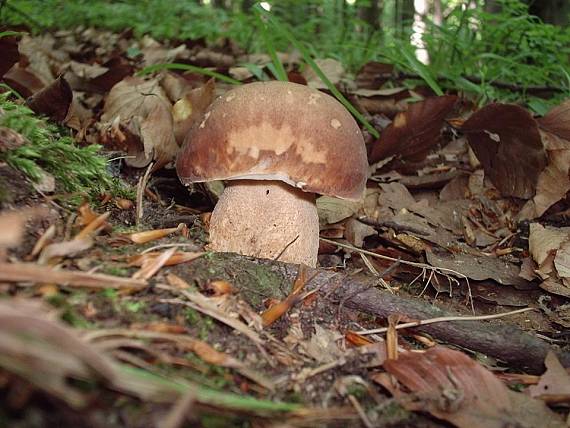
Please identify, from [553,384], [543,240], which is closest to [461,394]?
[553,384]

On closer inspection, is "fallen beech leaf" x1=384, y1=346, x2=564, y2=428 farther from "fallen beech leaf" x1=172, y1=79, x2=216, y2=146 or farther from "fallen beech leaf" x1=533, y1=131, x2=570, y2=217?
"fallen beech leaf" x1=533, y1=131, x2=570, y2=217

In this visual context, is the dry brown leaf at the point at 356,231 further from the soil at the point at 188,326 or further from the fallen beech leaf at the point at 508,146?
the fallen beech leaf at the point at 508,146

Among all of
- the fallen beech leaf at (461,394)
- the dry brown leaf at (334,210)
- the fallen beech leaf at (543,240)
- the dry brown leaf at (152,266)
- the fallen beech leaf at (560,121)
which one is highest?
the dry brown leaf at (152,266)

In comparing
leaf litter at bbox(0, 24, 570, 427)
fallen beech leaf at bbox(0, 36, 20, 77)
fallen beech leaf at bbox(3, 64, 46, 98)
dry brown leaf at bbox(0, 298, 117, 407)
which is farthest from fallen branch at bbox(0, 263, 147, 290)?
fallen beech leaf at bbox(3, 64, 46, 98)

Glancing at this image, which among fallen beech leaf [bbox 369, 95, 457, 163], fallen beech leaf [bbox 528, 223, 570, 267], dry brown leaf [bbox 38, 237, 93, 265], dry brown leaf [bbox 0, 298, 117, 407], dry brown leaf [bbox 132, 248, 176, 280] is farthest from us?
fallen beech leaf [bbox 369, 95, 457, 163]

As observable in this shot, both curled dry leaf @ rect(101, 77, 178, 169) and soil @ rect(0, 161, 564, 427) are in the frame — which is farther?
curled dry leaf @ rect(101, 77, 178, 169)

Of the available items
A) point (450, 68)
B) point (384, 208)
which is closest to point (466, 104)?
point (450, 68)

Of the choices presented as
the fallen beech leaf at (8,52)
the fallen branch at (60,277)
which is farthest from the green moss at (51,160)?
the fallen beech leaf at (8,52)

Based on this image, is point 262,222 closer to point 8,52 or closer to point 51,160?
point 51,160
